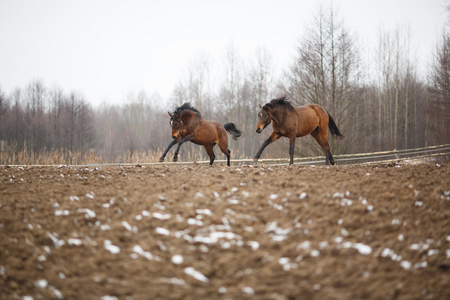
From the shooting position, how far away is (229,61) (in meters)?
30.4

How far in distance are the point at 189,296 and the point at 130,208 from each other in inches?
73.2

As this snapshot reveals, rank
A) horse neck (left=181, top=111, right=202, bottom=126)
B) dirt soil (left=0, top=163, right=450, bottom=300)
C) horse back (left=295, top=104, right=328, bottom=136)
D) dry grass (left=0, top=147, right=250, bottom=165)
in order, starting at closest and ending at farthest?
dirt soil (left=0, top=163, right=450, bottom=300)
horse back (left=295, top=104, right=328, bottom=136)
horse neck (left=181, top=111, right=202, bottom=126)
dry grass (left=0, top=147, right=250, bottom=165)

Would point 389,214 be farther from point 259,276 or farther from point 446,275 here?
point 259,276

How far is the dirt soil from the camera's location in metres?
2.77

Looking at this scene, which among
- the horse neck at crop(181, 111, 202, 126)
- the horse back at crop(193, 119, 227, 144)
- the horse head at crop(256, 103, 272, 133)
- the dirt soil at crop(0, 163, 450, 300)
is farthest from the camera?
the horse back at crop(193, 119, 227, 144)

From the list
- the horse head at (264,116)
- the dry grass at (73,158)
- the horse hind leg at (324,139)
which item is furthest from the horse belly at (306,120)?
the dry grass at (73,158)

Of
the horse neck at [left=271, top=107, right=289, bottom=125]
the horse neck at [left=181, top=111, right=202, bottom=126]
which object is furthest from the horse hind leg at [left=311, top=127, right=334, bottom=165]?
the horse neck at [left=181, top=111, right=202, bottom=126]

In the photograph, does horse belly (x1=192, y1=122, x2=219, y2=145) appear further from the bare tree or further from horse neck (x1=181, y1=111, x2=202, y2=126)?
the bare tree

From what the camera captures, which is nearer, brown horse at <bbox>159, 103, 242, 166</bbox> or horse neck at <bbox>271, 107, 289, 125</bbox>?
horse neck at <bbox>271, 107, 289, 125</bbox>

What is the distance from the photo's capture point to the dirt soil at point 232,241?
109 inches

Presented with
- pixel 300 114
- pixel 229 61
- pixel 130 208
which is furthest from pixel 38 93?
pixel 130 208

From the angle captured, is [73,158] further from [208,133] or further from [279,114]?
[279,114]

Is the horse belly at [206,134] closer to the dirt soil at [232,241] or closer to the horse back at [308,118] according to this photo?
the horse back at [308,118]

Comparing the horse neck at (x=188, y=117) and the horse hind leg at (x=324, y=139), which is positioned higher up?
the horse neck at (x=188, y=117)
